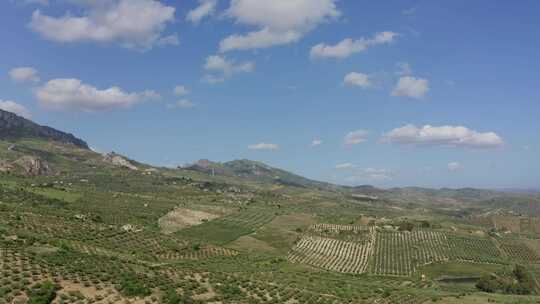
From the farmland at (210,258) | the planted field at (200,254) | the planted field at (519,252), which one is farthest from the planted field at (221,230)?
the planted field at (519,252)

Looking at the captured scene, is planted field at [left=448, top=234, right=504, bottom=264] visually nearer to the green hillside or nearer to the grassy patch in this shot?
the green hillside

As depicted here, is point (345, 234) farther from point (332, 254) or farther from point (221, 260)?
point (221, 260)

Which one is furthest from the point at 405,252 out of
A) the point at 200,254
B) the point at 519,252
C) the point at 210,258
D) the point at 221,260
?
the point at 200,254

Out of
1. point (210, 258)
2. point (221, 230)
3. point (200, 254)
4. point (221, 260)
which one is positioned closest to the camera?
point (221, 260)

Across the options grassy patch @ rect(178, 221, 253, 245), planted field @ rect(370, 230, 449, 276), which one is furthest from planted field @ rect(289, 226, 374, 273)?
grassy patch @ rect(178, 221, 253, 245)

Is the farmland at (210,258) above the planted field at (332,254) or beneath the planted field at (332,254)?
above

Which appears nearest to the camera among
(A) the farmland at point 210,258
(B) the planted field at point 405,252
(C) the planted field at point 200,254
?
(A) the farmland at point 210,258

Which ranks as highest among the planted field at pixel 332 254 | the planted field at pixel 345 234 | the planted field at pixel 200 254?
the planted field at pixel 200 254

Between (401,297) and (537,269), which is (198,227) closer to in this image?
(401,297)

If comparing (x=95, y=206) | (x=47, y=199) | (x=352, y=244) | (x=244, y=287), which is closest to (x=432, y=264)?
(x=352, y=244)

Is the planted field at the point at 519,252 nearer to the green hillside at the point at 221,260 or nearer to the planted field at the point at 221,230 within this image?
the green hillside at the point at 221,260

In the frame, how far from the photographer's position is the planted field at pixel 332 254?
455ft

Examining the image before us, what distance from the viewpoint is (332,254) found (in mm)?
156125

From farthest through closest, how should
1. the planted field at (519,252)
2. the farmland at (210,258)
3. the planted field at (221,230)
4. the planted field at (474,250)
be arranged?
1. the planted field at (519,252)
2. the planted field at (474,250)
3. the planted field at (221,230)
4. the farmland at (210,258)
